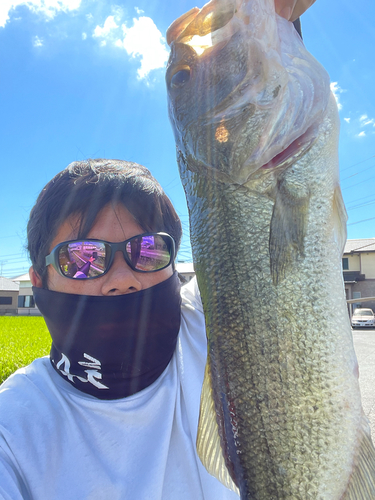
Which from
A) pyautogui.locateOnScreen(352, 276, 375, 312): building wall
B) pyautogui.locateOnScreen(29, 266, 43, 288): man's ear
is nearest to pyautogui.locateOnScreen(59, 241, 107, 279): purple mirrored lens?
pyautogui.locateOnScreen(29, 266, 43, 288): man's ear

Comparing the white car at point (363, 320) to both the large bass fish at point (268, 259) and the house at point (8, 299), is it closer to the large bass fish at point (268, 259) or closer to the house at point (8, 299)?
the large bass fish at point (268, 259)

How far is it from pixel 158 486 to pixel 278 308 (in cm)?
100

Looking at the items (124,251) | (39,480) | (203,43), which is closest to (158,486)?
(39,480)

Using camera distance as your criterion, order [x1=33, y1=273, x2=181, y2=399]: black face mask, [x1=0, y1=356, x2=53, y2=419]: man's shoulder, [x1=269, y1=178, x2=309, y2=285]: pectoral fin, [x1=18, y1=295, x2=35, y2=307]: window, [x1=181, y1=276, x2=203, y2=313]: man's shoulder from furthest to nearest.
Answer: [x1=18, y1=295, x2=35, y2=307]: window → [x1=181, y1=276, x2=203, y2=313]: man's shoulder → [x1=33, y1=273, x2=181, y2=399]: black face mask → [x1=0, y1=356, x2=53, y2=419]: man's shoulder → [x1=269, y1=178, x2=309, y2=285]: pectoral fin

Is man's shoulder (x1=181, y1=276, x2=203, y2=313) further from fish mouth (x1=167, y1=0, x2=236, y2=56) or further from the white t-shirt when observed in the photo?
fish mouth (x1=167, y1=0, x2=236, y2=56)

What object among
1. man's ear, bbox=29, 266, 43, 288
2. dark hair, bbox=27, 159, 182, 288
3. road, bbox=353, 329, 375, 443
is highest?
dark hair, bbox=27, 159, 182, 288

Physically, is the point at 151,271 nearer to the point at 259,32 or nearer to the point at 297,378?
the point at 297,378

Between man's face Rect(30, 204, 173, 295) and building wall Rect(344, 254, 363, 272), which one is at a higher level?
building wall Rect(344, 254, 363, 272)

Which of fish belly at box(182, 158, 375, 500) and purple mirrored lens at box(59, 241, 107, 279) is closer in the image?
fish belly at box(182, 158, 375, 500)

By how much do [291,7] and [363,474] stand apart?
191 cm

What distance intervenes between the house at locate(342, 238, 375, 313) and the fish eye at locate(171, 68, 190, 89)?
33.5 meters

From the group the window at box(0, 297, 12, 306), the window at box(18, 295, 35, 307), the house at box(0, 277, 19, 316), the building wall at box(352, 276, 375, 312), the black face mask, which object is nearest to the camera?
the black face mask

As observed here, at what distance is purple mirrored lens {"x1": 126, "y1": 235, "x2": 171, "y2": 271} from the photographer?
189 cm

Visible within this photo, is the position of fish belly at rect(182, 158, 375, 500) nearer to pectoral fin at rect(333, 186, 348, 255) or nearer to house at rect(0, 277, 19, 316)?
pectoral fin at rect(333, 186, 348, 255)
